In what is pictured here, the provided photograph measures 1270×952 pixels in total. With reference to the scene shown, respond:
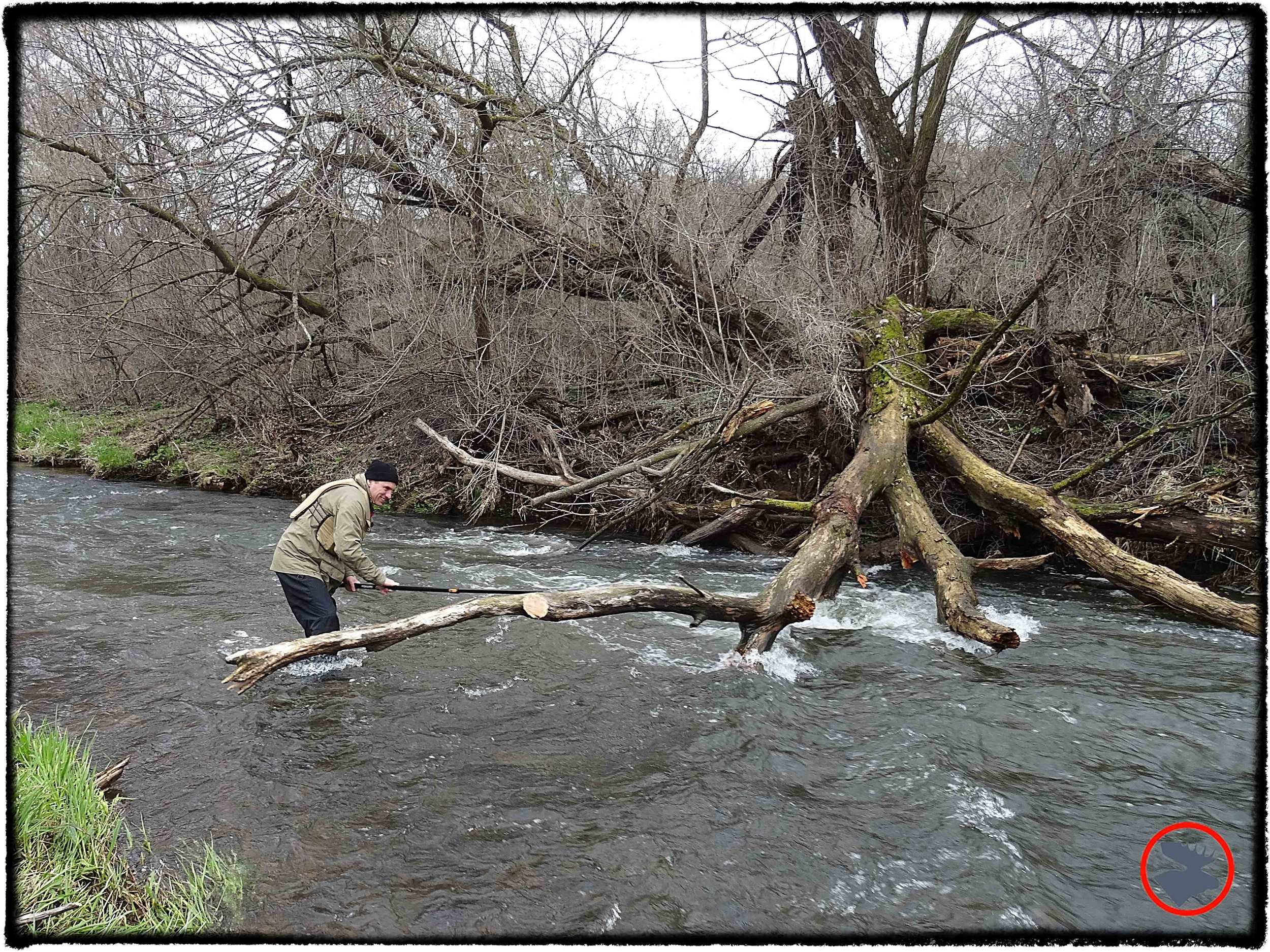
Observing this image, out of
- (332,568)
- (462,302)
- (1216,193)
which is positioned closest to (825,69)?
(1216,193)

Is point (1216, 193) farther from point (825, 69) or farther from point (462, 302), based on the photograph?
point (462, 302)

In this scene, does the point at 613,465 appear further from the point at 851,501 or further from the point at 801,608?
the point at 801,608

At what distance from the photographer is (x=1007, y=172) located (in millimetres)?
11320

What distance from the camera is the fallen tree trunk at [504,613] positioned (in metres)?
4.35

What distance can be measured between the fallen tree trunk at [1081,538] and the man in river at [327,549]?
5.70m

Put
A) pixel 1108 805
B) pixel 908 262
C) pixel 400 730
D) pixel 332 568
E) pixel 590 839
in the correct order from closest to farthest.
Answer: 1. pixel 590 839
2. pixel 1108 805
3. pixel 400 730
4. pixel 332 568
5. pixel 908 262

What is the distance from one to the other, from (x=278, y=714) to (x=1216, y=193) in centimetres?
1020

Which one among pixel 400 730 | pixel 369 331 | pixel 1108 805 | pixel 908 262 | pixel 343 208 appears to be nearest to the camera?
pixel 1108 805

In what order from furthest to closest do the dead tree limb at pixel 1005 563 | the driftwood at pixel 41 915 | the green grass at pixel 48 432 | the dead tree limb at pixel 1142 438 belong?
the green grass at pixel 48 432 < the dead tree limb at pixel 1142 438 < the dead tree limb at pixel 1005 563 < the driftwood at pixel 41 915

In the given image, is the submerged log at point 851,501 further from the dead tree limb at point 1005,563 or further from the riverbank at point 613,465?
the dead tree limb at point 1005,563

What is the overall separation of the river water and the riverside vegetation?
2.14 ft

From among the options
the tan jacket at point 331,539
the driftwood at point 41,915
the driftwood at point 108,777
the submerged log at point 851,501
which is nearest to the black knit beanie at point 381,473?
the tan jacket at point 331,539

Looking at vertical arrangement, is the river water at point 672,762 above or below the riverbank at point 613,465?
below

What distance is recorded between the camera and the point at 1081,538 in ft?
22.5
